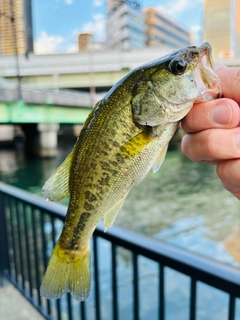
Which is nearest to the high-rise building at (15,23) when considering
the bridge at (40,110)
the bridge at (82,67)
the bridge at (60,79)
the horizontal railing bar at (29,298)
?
the bridge at (60,79)

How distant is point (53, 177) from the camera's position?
118cm

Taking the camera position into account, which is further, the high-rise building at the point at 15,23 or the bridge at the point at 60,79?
the bridge at the point at 60,79

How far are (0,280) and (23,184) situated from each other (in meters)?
9.35

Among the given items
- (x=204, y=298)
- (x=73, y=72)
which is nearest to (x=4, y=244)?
(x=204, y=298)

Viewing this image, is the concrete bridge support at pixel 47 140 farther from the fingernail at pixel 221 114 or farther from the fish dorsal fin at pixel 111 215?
the fingernail at pixel 221 114

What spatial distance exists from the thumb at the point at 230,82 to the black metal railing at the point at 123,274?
85 centimetres

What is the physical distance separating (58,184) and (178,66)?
59cm

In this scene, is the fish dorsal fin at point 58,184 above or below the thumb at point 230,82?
Answer: below

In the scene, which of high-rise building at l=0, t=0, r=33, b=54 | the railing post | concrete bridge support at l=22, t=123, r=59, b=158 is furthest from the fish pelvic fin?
concrete bridge support at l=22, t=123, r=59, b=158

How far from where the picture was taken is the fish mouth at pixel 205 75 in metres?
1.01

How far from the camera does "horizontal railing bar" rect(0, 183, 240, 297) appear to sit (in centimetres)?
149

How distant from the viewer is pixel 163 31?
172 ft

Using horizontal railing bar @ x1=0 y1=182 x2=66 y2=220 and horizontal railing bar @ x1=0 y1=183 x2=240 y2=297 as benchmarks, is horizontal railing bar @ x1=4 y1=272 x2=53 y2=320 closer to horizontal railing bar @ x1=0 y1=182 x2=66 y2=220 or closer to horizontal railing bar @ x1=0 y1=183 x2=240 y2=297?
horizontal railing bar @ x1=0 y1=182 x2=66 y2=220

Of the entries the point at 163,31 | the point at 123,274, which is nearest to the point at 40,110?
the point at 123,274
